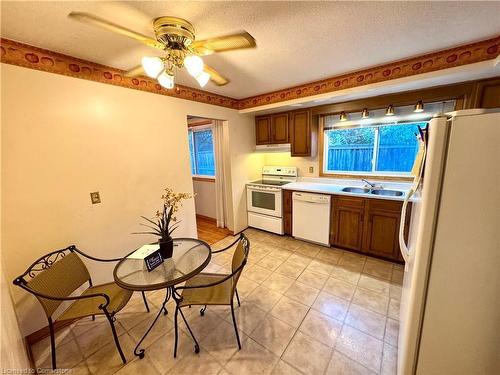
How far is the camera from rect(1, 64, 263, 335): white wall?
159 cm

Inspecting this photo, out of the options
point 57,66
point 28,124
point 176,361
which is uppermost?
point 57,66

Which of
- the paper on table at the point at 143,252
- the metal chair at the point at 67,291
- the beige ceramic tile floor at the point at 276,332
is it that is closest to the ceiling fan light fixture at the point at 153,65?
the paper on table at the point at 143,252

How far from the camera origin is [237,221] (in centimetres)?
375

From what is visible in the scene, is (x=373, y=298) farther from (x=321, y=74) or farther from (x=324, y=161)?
(x=321, y=74)

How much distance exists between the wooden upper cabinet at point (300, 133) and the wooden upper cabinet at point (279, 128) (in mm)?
114

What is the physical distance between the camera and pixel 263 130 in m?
3.79

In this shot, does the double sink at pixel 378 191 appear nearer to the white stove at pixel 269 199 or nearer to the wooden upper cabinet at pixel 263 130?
the white stove at pixel 269 199

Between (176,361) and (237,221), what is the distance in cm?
237

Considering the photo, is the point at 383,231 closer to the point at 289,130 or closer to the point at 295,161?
the point at 295,161

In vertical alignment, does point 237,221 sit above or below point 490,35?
below

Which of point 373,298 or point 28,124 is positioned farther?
point 373,298

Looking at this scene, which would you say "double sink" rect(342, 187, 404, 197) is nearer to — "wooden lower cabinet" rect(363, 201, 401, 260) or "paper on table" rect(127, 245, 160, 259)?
"wooden lower cabinet" rect(363, 201, 401, 260)

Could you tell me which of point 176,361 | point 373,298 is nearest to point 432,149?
point 373,298

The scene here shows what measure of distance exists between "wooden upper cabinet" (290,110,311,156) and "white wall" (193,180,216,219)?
2.01 meters
